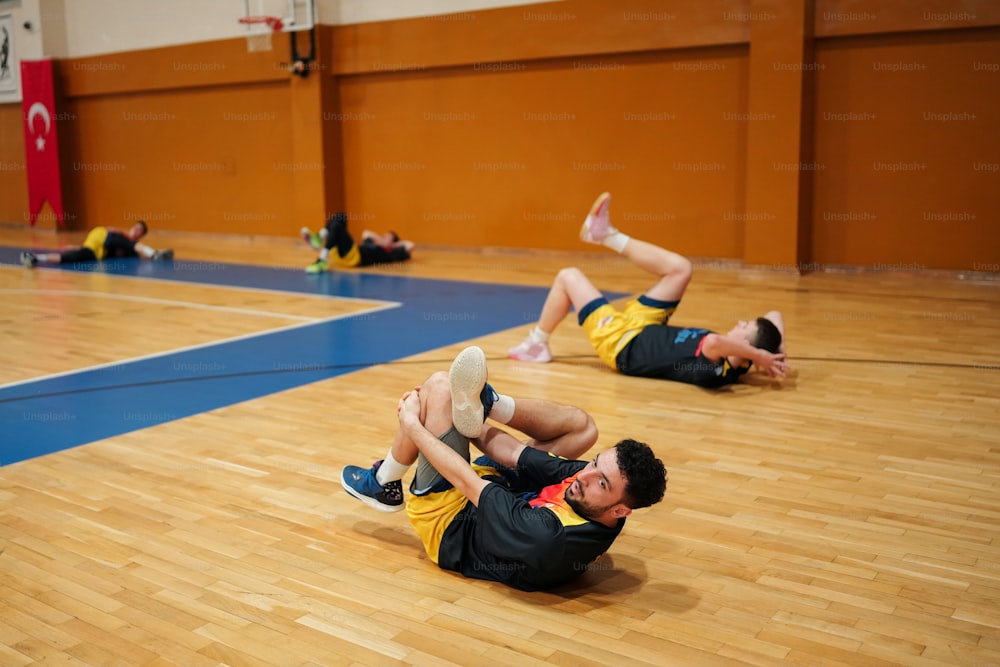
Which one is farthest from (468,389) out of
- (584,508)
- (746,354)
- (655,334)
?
(655,334)

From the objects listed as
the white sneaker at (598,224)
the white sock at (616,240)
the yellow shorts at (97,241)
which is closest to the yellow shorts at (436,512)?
the white sneaker at (598,224)

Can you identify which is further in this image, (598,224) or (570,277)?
(598,224)

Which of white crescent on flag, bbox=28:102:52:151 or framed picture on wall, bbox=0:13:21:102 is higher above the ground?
framed picture on wall, bbox=0:13:21:102

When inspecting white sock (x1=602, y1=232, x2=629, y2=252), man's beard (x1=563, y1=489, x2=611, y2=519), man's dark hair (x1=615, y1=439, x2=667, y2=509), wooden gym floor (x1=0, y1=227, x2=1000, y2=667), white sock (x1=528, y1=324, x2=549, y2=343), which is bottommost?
wooden gym floor (x1=0, y1=227, x2=1000, y2=667)

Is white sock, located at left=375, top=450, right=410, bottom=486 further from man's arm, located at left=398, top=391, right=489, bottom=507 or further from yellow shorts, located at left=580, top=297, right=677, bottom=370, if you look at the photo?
yellow shorts, located at left=580, top=297, right=677, bottom=370

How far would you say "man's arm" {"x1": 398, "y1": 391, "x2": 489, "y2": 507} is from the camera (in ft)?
8.98

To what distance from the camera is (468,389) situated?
2809mm

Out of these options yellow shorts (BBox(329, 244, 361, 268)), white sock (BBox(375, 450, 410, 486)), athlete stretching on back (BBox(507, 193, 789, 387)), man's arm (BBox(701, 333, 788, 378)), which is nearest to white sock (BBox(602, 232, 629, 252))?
athlete stretching on back (BBox(507, 193, 789, 387))

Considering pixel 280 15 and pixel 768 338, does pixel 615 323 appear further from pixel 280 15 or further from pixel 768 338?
pixel 280 15

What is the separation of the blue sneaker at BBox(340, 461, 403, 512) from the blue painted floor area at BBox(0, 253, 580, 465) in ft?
5.83

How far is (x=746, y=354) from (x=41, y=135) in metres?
14.1

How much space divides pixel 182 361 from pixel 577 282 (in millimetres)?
2533

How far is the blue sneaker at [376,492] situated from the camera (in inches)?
124

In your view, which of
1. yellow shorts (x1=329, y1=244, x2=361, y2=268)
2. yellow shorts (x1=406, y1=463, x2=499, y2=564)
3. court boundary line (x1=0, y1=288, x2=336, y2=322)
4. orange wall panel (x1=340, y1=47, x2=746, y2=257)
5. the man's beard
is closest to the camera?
the man's beard
